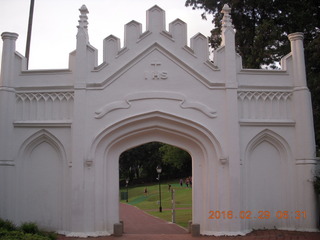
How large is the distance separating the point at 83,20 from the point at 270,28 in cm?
1045

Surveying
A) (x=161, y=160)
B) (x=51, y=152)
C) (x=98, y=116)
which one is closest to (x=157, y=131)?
(x=98, y=116)

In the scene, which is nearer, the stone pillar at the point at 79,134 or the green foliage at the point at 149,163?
the stone pillar at the point at 79,134

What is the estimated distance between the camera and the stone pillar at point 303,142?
1209 centimetres

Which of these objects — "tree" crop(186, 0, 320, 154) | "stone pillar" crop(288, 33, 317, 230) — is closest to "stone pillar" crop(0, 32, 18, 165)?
"stone pillar" crop(288, 33, 317, 230)

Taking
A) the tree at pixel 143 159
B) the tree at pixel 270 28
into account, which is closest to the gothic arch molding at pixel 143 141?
the tree at pixel 270 28

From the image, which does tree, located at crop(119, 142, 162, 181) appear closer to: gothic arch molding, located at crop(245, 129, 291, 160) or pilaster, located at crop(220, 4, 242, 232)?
gothic arch molding, located at crop(245, 129, 291, 160)

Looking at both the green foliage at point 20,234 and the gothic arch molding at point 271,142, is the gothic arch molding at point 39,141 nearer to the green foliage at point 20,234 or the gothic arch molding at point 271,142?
the green foliage at point 20,234

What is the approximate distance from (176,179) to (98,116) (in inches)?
1814

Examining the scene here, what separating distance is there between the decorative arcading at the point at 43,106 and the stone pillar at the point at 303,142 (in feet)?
24.4

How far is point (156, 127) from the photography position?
12.5 meters

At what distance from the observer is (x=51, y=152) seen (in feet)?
41.1

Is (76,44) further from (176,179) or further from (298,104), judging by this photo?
(176,179)

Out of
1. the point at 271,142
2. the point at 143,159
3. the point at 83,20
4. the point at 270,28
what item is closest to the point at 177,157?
the point at 143,159

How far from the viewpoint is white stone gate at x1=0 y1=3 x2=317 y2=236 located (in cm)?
1201
